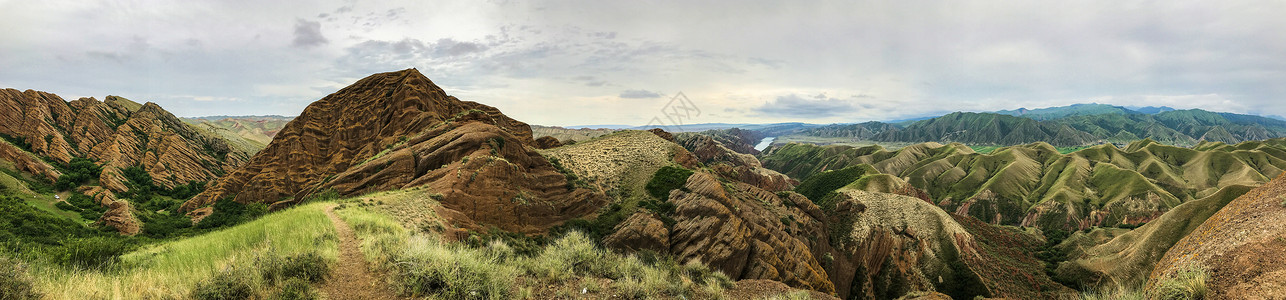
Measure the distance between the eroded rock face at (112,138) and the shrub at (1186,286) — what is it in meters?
92.5

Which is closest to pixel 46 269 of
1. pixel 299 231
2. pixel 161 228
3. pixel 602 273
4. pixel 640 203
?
pixel 299 231

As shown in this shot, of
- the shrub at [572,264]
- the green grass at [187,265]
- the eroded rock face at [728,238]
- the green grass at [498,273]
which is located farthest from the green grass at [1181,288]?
the green grass at [187,265]

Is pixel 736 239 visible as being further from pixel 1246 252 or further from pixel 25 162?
pixel 25 162

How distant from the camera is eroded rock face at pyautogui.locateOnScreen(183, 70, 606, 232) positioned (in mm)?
22047

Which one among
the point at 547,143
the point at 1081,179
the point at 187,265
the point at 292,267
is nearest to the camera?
the point at 292,267

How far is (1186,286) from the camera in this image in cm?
768

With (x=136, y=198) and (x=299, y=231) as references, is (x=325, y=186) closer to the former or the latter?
(x=299, y=231)

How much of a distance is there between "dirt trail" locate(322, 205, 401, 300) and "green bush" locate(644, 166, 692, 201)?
922 inches

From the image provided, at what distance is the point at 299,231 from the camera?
9.56m

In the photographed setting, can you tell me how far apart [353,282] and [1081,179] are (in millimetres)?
168212

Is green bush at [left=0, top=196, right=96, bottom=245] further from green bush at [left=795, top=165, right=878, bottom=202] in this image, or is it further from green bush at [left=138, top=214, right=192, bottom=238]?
green bush at [left=795, top=165, right=878, bottom=202]

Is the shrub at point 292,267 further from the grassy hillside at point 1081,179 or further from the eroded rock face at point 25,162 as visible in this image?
the grassy hillside at point 1081,179

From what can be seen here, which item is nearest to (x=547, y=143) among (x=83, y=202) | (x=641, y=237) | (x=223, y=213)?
(x=223, y=213)

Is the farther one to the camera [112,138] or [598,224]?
[112,138]
